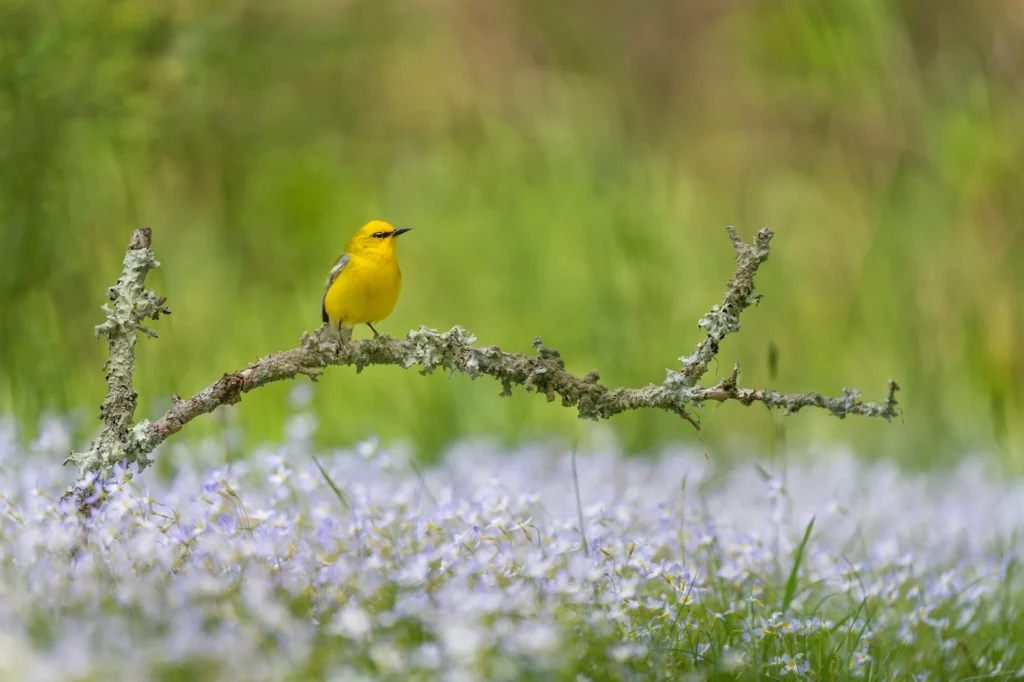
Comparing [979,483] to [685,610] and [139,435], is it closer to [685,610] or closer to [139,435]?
[685,610]

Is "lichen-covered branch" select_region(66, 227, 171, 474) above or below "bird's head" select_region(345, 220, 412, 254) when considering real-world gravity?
below

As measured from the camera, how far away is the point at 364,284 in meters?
2.74

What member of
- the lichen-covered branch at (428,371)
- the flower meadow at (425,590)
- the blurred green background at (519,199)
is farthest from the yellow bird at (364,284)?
the blurred green background at (519,199)

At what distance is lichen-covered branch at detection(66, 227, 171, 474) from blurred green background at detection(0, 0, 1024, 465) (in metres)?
1.18

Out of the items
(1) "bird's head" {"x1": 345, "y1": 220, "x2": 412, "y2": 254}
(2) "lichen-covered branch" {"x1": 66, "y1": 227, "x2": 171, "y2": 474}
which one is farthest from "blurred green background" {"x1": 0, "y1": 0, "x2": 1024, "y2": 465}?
(2) "lichen-covered branch" {"x1": 66, "y1": 227, "x2": 171, "y2": 474}

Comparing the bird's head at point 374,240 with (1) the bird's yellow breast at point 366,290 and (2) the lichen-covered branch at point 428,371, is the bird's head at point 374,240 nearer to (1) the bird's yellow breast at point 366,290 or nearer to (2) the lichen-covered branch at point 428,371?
(1) the bird's yellow breast at point 366,290

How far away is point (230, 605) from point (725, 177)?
6819 mm

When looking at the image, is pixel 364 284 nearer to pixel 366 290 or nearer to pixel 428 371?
pixel 366 290

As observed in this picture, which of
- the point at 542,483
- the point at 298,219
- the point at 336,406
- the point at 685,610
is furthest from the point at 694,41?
the point at 685,610

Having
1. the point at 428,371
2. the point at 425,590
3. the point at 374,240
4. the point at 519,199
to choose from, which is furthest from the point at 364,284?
the point at 519,199

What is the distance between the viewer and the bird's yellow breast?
2.73m

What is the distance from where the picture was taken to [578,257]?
590cm

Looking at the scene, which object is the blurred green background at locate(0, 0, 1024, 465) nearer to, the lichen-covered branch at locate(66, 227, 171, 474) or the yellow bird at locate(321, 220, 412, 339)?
the yellow bird at locate(321, 220, 412, 339)

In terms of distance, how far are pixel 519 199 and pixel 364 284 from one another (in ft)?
11.4
